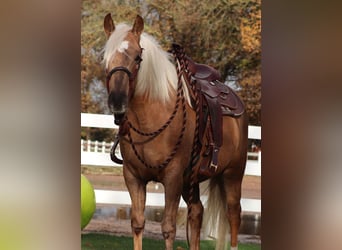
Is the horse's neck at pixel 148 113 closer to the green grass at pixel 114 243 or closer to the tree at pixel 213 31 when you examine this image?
the tree at pixel 213 31

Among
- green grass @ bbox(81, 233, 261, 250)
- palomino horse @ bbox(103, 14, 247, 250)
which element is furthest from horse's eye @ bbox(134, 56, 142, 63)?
green grass @ bbox(81, 233, 261, 250)

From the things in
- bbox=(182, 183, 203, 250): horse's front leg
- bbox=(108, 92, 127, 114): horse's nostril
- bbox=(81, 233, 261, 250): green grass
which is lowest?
bbox=(81, 233, 261, 250): green grass

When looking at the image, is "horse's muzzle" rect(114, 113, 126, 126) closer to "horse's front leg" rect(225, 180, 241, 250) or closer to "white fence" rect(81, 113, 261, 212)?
"white fence" rect(81, 113, 261, 212)

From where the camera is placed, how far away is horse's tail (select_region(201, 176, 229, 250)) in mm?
1827

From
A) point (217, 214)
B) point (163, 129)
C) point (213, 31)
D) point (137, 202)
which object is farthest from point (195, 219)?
point (213, 31)

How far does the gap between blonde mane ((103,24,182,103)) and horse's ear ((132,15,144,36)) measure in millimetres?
16

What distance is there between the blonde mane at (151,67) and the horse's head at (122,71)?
1cm

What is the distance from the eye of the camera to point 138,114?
167cm

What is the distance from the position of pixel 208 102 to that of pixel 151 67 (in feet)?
0.76

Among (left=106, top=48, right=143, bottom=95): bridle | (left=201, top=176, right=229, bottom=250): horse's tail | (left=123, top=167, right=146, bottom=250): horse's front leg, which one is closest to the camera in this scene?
(left=106, top=48, right=143, bottom=95): bridle

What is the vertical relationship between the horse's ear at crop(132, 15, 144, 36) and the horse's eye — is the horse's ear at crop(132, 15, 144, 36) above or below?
above

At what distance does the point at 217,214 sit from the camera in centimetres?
184
